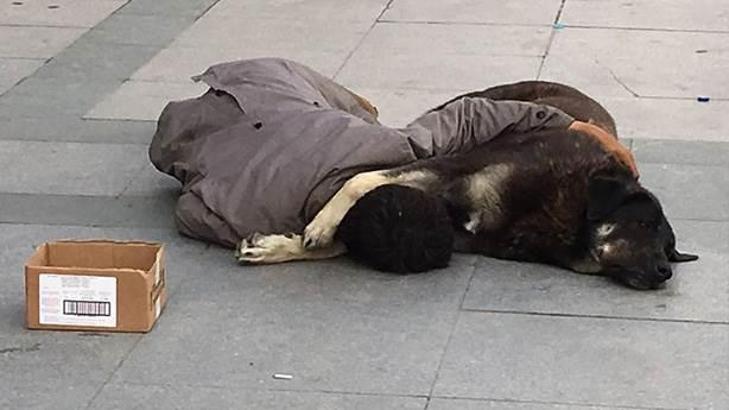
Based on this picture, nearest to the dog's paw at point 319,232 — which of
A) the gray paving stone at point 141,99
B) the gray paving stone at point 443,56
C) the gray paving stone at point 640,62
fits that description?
the gray paving stone at point 141,99

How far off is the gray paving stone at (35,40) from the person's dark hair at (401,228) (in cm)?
423

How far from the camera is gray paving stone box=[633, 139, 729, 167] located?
747 centimetres

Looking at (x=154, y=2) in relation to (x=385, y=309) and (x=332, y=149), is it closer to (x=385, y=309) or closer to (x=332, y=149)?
(x=332, y=149)

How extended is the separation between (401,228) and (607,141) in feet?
3.15

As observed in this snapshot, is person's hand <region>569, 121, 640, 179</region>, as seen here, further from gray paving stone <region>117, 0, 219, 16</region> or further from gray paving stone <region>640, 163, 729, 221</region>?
gray paving stone <region>117, 0, 219, 16</region>

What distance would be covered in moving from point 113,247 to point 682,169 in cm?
297

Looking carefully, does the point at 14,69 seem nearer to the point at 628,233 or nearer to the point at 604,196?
the point at 604,196

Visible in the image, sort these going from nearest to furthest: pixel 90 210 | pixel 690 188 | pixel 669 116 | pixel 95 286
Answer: pixel 95 286, pixel 90 210, pixel 690 188, pixel 669 116

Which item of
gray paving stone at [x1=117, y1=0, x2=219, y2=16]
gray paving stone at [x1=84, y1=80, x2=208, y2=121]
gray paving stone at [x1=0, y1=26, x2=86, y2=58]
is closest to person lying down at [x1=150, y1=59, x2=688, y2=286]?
gray paving stone at [x1=84, y1=80, x2=208, y2=121]

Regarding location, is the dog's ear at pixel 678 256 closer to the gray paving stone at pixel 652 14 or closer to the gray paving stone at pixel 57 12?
the gray paving stone at pixel 652 14

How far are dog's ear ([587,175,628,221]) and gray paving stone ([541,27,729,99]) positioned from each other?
2777 mm

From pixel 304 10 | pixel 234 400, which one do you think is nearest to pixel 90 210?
pixel 234 400

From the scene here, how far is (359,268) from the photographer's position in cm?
609

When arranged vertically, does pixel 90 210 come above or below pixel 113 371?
below
